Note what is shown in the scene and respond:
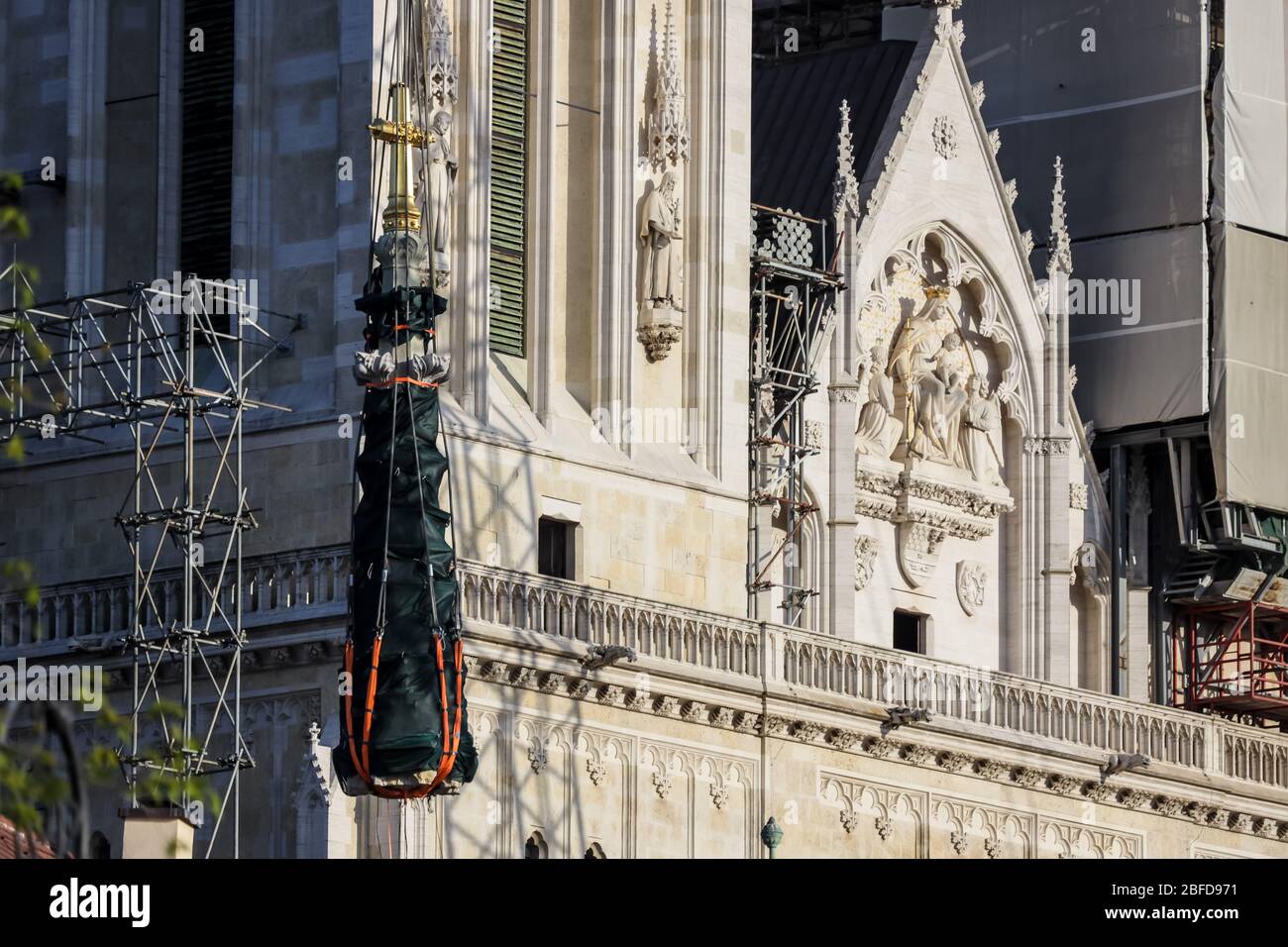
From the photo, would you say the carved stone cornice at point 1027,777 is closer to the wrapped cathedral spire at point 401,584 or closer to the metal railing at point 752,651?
the metal railing at point 752,651

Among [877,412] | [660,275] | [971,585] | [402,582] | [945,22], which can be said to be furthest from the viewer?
[945,22]

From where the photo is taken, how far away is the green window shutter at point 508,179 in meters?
51.0

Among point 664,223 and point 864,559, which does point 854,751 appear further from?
point 664,223

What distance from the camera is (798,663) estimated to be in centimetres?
5244

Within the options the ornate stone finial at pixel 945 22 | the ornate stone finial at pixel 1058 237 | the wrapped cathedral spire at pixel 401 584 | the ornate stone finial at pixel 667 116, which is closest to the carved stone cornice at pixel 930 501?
the ornate stone finial at pixel 1058 237

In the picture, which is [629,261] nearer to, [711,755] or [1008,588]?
[711,755]

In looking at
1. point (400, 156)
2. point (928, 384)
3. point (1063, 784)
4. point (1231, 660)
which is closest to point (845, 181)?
point (928, 384)

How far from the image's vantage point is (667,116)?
172 ft

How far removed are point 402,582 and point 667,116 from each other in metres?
10.9

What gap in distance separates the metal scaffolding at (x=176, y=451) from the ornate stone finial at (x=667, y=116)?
553cm
